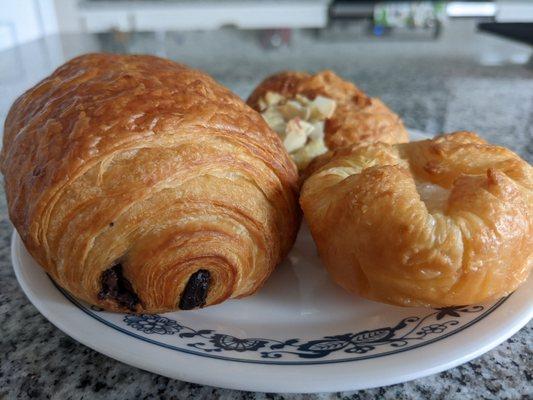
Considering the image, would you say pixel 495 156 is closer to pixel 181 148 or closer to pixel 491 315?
pixel 491 315

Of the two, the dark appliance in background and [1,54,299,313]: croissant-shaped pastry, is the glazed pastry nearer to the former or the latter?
[1,54,299,313]: croissant-shaped pastry

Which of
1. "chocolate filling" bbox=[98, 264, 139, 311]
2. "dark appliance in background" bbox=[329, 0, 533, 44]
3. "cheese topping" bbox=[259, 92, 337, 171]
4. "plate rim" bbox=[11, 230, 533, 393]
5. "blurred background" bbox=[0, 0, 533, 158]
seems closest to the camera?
"plate rim" bbox=[11, 230, 533, 393]

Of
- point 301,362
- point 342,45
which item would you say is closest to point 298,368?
point 301,362

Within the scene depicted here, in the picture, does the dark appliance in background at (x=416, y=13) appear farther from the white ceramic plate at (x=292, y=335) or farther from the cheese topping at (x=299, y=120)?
the white ceramic plate at (x=292, y=335)

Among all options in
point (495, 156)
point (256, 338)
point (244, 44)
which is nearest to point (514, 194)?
point (495, 156)

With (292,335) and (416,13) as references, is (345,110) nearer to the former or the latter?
(292,335)

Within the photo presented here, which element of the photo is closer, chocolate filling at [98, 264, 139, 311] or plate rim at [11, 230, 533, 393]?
plate rim at [11, 230, 533, 393]

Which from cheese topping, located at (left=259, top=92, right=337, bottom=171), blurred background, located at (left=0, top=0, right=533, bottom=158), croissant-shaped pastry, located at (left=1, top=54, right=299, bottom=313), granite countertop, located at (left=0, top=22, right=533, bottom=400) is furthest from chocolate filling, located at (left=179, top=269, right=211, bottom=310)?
blurred background, located at (left=0, top=0, right=533, bottom=158)

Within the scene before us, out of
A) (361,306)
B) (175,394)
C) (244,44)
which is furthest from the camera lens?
(244,44)
